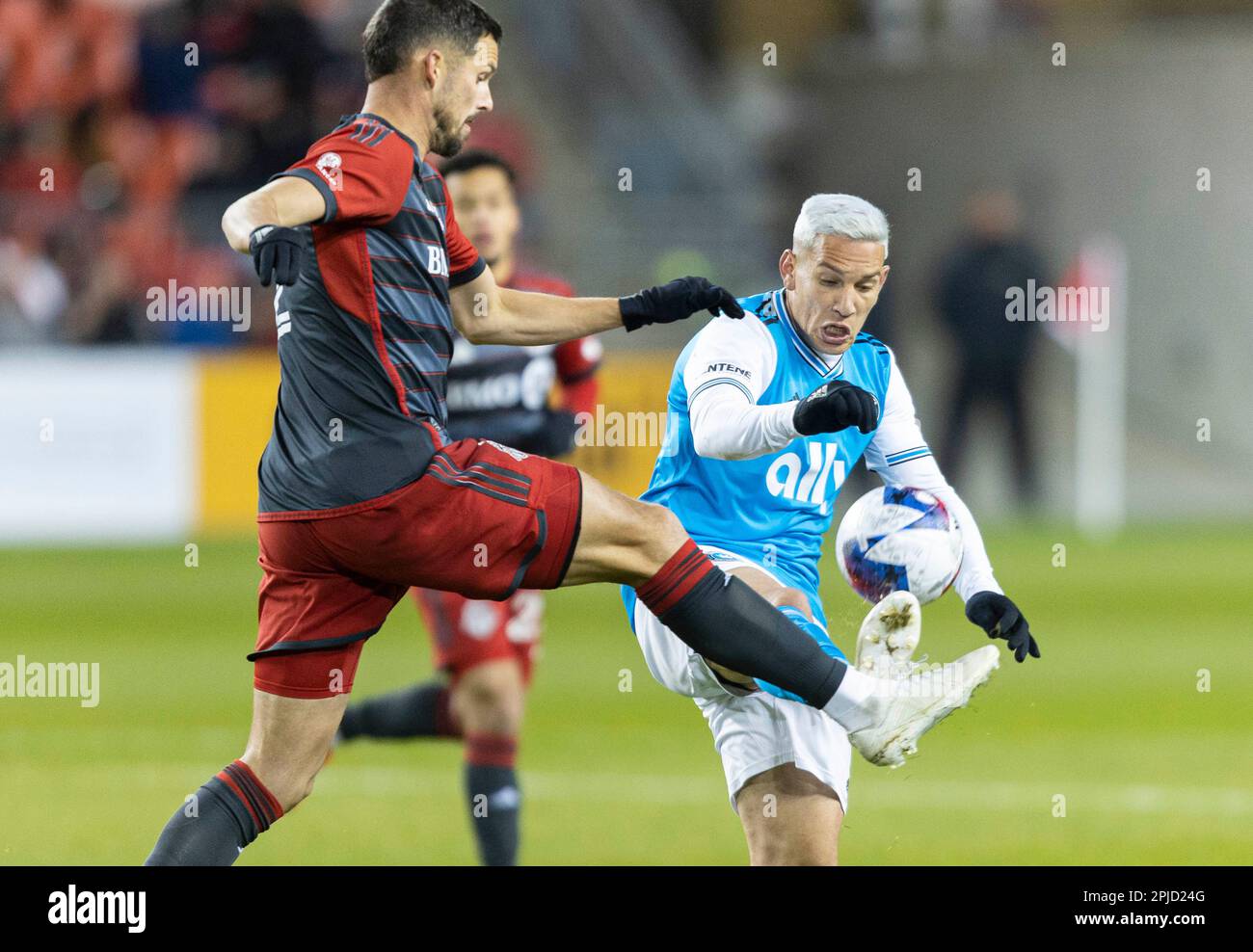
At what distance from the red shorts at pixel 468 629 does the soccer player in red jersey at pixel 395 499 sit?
1734 mm

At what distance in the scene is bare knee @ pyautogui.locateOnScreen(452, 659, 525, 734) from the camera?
659 cm

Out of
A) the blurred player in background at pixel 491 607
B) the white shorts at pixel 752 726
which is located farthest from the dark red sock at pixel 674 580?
the blurred player in background at pixel 491 607

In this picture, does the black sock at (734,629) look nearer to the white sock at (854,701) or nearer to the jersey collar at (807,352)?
the white sock at (854,701)

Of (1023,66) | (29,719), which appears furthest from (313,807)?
(1023,66)

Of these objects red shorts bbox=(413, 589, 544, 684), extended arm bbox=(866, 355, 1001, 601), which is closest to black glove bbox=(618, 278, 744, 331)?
extended arm bbox=(866, 355, 1001, 601)

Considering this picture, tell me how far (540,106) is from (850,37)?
5.62 m

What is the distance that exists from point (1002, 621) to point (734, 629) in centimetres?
78

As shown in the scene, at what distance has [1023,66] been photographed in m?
21.8

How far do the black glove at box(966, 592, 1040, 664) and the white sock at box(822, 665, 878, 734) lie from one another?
0.43 metres

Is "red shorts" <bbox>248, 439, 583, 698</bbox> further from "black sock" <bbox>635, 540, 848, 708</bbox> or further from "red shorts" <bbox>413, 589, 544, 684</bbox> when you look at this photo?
"red shorts" <bbox>413, 589, 544, 684</bbox>

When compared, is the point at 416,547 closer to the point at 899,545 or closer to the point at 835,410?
the point at 835,410

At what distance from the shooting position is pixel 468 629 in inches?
263

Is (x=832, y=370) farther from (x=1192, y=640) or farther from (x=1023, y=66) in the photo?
(x=1023, y=66)
